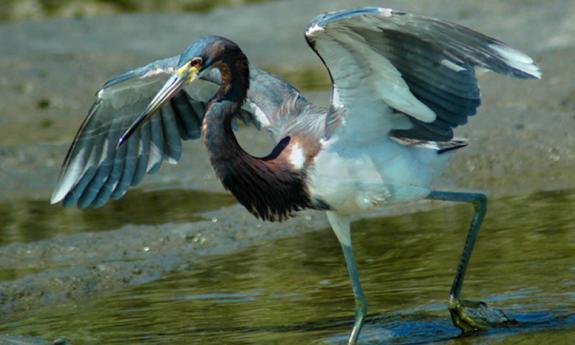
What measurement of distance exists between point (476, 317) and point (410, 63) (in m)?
1.33

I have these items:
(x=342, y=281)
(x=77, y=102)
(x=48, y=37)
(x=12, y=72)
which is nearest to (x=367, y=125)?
(x=342, y=281)

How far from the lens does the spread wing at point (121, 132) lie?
26.6 ft

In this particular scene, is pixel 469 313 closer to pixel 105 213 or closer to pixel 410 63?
pixel 410 63

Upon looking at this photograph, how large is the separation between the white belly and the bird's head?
729 millimetres

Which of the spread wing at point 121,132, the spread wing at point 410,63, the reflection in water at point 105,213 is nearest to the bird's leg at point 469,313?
the spread wing at point 410,63

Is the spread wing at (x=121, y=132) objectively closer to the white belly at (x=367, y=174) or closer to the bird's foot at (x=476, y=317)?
the white belly at (x=367, y=174)

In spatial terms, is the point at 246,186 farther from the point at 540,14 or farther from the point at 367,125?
the point at 540,14

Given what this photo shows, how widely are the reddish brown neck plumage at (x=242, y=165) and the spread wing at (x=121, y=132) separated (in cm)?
94

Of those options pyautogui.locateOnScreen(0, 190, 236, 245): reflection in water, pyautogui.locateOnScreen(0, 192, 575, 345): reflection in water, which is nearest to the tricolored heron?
pyautogui.locateOnScreen(0, 192, 575, 345): reflection in water

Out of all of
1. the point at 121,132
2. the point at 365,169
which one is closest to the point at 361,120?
the point at 365,169

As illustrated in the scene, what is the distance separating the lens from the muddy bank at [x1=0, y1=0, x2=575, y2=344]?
8.78m

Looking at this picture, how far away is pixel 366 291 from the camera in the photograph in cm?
762

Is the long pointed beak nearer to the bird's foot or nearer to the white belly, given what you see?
the white belly

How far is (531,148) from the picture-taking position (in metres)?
10.5
